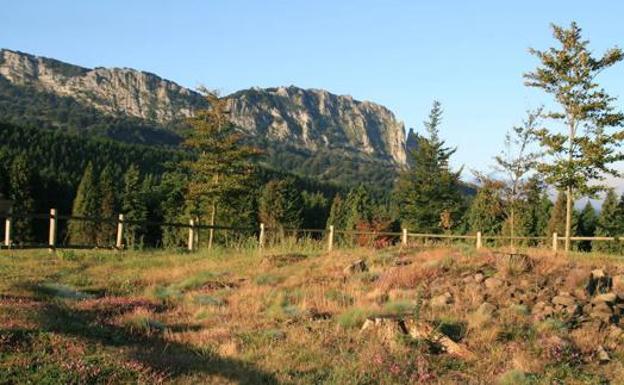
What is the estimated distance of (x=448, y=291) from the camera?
11375 mm

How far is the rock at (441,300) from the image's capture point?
10.5 meters

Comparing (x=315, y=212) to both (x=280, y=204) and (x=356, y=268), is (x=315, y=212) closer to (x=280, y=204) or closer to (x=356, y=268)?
(x=280, y=204)

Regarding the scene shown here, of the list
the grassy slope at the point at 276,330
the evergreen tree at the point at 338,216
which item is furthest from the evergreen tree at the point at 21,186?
the grassy slope at the point at 276,330

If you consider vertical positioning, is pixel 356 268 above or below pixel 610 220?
below

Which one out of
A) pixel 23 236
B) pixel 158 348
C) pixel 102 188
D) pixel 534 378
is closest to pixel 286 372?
pixel 158 348

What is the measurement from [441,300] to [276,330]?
361 centimetres

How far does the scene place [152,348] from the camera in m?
7.39

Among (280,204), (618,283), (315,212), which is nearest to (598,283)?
(618,283)

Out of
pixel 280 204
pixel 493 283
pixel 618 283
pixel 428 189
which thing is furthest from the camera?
pixel 280 204

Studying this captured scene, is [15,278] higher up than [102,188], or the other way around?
[102,188]

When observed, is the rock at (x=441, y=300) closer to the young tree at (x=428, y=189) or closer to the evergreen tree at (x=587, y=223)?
the young tree at (x=428, y=189)

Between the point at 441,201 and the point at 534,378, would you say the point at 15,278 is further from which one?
the point at 441,201

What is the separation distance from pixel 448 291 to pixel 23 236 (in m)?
67.8

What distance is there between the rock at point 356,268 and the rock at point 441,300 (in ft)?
11.1
